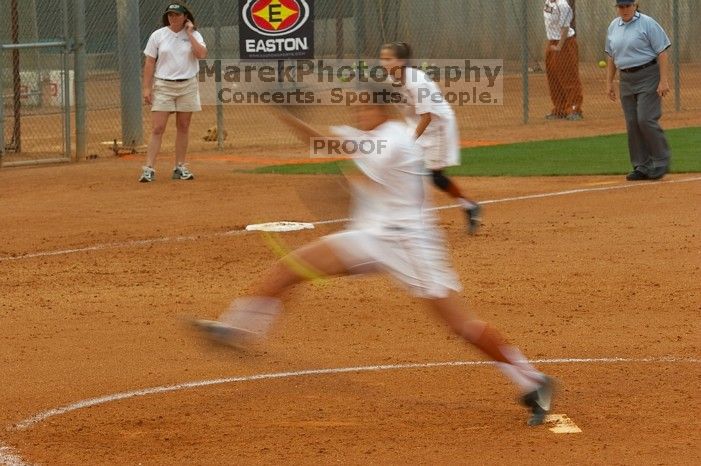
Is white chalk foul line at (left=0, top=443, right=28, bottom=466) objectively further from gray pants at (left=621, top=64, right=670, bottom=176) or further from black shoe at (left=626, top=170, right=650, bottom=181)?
black shoe at (left=626, top=170, right=650, bottom=181)

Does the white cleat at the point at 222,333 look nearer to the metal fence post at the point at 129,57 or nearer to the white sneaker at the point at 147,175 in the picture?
the white sneaker at the point at 147,175

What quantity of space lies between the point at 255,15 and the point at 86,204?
6.43 meters

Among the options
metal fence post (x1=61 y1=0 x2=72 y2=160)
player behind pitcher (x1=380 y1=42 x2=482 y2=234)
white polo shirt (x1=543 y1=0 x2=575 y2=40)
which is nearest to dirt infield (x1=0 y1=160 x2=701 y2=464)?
player behind pitcher (x1=380 y1=42 x2=482 y2=234)

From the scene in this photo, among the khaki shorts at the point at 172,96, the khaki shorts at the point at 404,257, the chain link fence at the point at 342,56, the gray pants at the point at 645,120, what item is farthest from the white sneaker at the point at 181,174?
the khaki shorts at the point at 404,257

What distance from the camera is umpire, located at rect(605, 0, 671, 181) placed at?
50.8 feet

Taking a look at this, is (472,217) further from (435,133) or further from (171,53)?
(171,53)

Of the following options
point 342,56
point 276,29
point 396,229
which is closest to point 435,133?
point 396,229

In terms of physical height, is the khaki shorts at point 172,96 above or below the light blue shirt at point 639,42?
below

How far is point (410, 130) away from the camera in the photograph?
6.76 metres

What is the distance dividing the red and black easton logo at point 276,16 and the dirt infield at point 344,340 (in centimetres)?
642

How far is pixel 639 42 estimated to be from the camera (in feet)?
50.9

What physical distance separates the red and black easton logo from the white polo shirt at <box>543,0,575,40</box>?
5644mm

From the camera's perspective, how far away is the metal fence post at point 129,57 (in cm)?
2045

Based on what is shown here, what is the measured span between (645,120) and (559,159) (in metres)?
3.16
